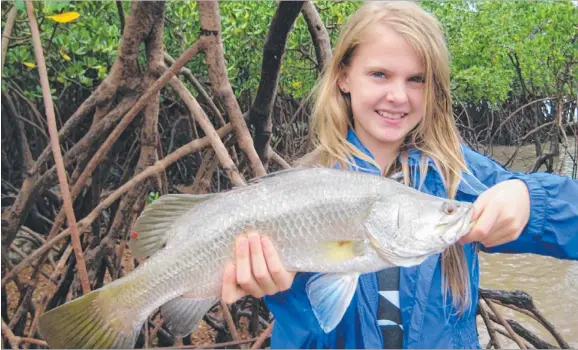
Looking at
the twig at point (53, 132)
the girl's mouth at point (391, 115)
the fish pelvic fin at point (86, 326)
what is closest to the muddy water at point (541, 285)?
the girl's mouth at point (391, 115)

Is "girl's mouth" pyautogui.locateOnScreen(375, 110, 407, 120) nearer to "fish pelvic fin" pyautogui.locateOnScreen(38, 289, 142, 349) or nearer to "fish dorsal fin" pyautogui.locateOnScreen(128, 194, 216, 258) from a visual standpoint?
"fish dorsal fin" pyautogui.locateOnScreen(128, 194, 216, 258)

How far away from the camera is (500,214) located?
4.62ft

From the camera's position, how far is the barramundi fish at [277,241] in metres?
1.39

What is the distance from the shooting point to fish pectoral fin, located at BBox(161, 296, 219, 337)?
5.04ft

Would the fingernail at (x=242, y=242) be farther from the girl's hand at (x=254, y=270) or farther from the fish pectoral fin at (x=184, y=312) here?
the fish pectoral fin at (x=184, y=312)

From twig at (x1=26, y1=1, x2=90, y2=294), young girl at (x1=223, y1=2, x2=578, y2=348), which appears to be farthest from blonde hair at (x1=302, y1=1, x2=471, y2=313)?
twig at (x1=26, y1=1, x2=90, y2=294)

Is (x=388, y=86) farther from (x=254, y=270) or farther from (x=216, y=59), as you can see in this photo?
(x=216, y=59)

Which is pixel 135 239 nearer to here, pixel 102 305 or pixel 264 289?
pixel 102 305

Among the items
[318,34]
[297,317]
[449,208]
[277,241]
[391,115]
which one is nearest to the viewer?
[449,208]

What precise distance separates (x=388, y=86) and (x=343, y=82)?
0.86 ft

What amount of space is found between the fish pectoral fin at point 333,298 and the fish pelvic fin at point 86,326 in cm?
53

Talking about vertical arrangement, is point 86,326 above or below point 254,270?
below

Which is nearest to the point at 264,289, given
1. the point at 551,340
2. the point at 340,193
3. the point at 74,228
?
the point at 340,193

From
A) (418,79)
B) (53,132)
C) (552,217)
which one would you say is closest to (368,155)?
(418,79)
